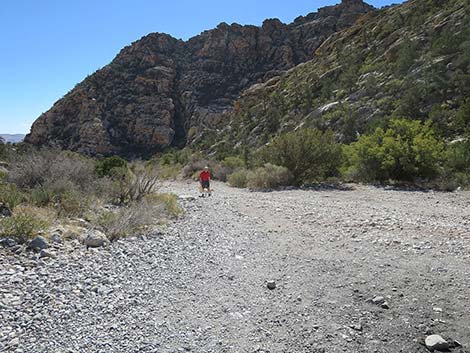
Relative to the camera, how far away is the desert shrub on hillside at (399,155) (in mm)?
13555

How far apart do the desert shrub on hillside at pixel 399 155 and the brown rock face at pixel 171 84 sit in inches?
1646

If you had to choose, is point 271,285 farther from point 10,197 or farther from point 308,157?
point 308,157

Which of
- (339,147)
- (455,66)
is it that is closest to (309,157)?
(339,147)

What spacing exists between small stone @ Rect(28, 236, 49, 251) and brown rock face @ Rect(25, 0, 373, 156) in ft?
164

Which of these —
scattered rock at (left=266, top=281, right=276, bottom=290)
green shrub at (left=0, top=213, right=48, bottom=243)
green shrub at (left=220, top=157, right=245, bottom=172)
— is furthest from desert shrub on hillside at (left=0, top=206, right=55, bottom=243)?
green shrub at (left=220, top=157, right=245, bottom=172)

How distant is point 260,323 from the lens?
3.87 m

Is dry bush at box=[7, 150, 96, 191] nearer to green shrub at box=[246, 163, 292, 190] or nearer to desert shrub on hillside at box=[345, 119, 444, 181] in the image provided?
green shrub at box=[246, 163, 292, 190]

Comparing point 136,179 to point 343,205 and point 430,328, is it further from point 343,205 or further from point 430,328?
point 430,328

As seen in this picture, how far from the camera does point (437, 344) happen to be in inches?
131

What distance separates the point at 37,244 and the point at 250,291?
3656 millimetres

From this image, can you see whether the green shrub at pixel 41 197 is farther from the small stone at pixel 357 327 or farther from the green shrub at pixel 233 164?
the green shrub at pixel 233 164

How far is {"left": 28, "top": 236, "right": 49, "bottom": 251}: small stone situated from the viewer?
19.3 ft

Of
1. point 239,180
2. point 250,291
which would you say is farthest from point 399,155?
point 250,291

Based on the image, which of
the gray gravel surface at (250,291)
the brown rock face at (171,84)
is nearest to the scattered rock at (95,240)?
the gray gravel surface at (250,291)
